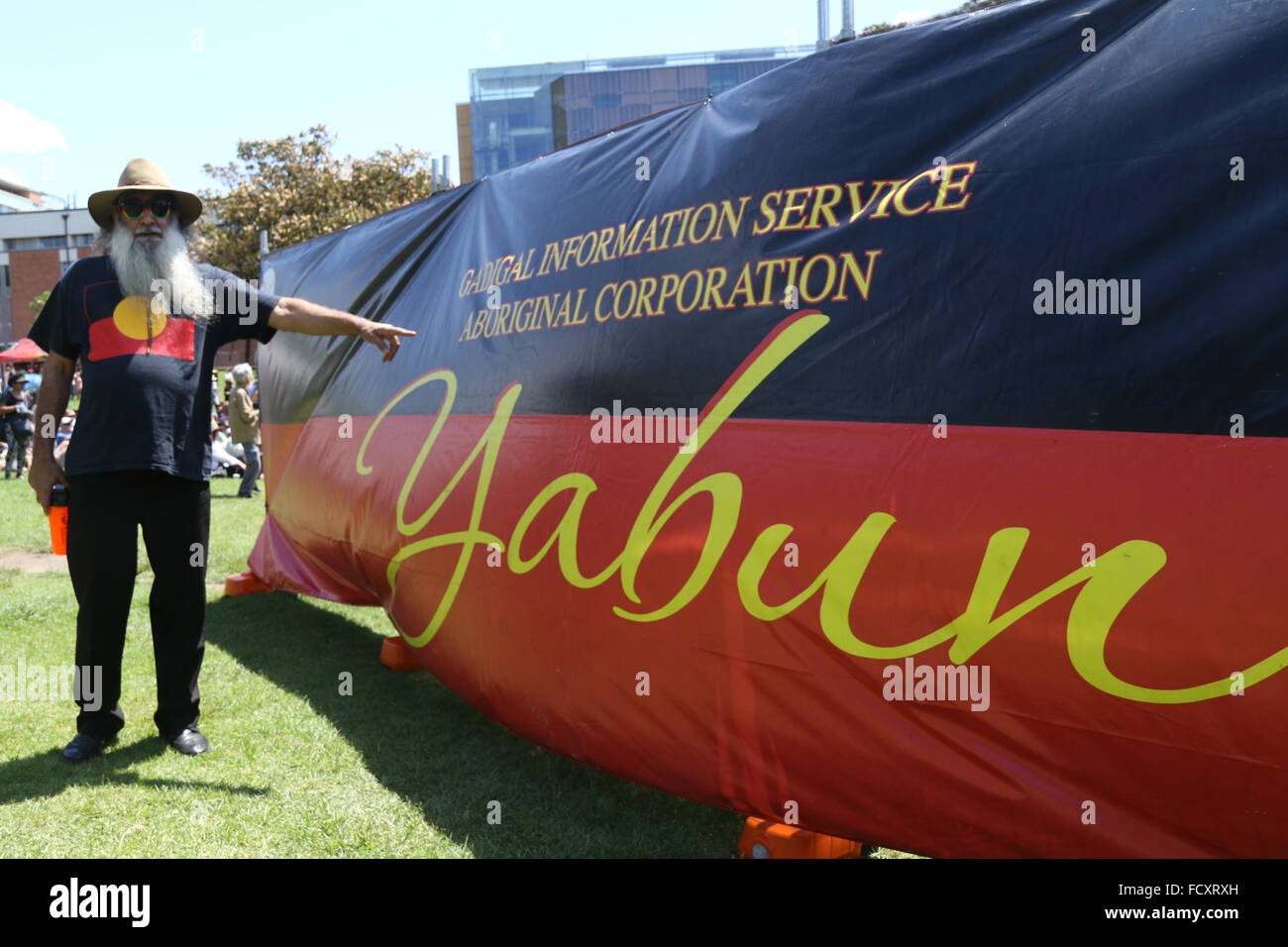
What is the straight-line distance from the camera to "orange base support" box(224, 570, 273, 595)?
6.86 metres

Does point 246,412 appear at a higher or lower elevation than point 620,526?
higher

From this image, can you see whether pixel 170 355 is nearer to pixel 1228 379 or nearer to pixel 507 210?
pixel 507 210

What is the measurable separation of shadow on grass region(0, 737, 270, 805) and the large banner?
1.08 metres

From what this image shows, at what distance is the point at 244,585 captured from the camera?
6.88m

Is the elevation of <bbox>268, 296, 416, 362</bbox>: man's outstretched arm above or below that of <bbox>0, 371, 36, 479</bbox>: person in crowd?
below

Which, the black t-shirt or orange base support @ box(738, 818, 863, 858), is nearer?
orange base support @ box(738, 818, 863, 858)

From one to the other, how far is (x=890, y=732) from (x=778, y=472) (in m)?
0.79

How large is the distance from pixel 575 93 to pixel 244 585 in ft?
207

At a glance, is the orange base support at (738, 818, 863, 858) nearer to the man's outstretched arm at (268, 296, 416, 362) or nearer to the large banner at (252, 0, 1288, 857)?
the large banner at (252, 0, 1288, 857)

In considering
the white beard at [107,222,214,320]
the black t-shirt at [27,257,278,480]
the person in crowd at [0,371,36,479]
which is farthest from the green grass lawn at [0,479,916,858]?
the person in crowd at [0,371,36,479]

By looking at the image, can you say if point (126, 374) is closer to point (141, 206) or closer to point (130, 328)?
point (130, 328)
